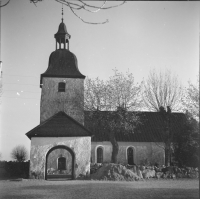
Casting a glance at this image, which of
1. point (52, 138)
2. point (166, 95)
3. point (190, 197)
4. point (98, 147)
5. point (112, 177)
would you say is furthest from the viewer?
point (98, 147)

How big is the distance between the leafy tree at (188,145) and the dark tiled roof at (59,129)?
17.8 ft

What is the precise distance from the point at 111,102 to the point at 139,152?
10.2m

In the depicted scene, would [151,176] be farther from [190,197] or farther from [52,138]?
[190,197]

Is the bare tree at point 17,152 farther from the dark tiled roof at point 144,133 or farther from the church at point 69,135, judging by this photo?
the dark tiled roof at point 144,133

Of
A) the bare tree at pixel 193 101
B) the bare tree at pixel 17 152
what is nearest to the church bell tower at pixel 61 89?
the bare tree at pixel 17 152

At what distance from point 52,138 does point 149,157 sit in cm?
1032

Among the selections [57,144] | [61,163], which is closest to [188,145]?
[57,144]

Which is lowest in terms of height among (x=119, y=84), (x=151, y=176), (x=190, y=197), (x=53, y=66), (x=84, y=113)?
(x=151, y=176)

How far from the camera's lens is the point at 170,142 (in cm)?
2081

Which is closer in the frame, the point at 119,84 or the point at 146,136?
the point at 119,84

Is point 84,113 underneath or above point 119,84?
underneath

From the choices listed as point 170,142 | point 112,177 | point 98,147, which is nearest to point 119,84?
point 112,177

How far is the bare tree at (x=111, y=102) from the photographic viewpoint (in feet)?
44.6

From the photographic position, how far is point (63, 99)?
19.5 meters
